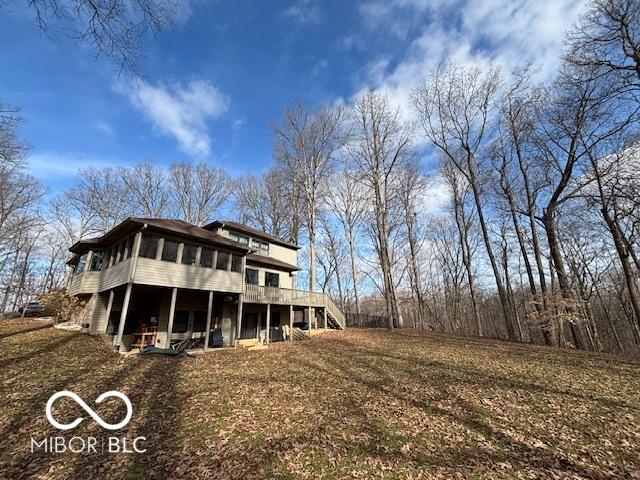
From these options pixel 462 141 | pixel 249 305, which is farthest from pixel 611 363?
pixel 249 305

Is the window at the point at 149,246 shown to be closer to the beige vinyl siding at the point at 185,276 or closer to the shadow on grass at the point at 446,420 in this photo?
the beige vinyl siding at the point at 185,276

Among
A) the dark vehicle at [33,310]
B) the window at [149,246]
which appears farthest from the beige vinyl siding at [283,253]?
the dark vehicle at [33,310]

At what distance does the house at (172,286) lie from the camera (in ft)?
45.5

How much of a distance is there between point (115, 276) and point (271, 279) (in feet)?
34.5

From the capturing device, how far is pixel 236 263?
705 inches

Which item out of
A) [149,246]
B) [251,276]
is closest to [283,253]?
[251,276]

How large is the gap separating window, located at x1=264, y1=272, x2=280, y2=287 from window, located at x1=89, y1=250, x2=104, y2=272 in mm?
10458

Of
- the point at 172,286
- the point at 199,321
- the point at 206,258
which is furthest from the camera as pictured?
the point at 199,321

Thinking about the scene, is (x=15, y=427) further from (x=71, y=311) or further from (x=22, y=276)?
(x=22, y=276)

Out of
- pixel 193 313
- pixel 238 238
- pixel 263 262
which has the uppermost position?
pixel 238 238

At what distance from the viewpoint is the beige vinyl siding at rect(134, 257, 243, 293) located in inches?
528

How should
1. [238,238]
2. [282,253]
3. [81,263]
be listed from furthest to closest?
1. [282,253]
2. [238,238]
3. [81,263]

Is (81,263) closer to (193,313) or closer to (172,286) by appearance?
(193,313)

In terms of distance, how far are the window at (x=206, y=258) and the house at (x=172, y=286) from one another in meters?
0.06
